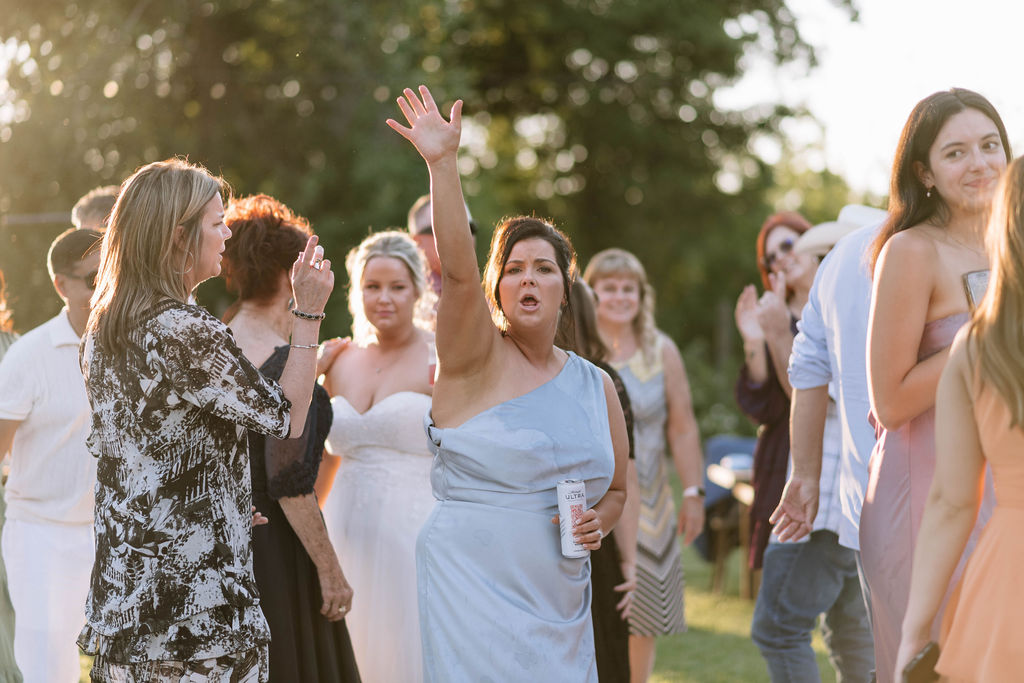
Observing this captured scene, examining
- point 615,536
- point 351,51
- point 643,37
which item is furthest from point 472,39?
point 615,536

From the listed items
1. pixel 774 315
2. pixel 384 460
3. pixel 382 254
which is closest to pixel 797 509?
pixel 774 315

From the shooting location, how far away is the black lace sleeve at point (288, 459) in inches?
156

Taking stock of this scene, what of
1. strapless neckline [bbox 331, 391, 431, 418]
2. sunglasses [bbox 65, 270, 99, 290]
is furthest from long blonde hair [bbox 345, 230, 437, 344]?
sunglasses [bbox 65, 270, 99, 290]

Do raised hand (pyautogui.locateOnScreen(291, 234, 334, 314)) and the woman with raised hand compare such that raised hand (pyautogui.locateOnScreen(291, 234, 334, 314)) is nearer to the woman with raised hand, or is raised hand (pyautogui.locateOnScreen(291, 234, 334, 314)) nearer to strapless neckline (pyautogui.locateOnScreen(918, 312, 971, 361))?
the woman with raised hand

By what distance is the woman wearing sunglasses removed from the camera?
5246mm

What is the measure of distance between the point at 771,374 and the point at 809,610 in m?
1.21

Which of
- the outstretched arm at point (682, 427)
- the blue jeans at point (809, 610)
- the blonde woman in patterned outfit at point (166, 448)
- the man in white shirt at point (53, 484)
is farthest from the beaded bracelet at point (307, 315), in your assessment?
the outstretched arm at point (682, 427)

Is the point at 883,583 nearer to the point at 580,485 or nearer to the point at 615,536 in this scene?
the point at 580,485

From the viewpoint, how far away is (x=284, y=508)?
3.98m

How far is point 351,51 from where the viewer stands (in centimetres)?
1498

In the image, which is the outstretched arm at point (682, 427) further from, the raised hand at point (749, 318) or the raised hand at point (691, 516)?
the raised hand at point (749, 318)

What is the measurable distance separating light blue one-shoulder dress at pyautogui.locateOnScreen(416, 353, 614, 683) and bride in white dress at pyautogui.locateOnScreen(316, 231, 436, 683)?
1.48 metres

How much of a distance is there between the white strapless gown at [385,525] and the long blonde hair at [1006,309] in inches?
103

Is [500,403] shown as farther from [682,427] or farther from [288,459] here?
[682,427]
